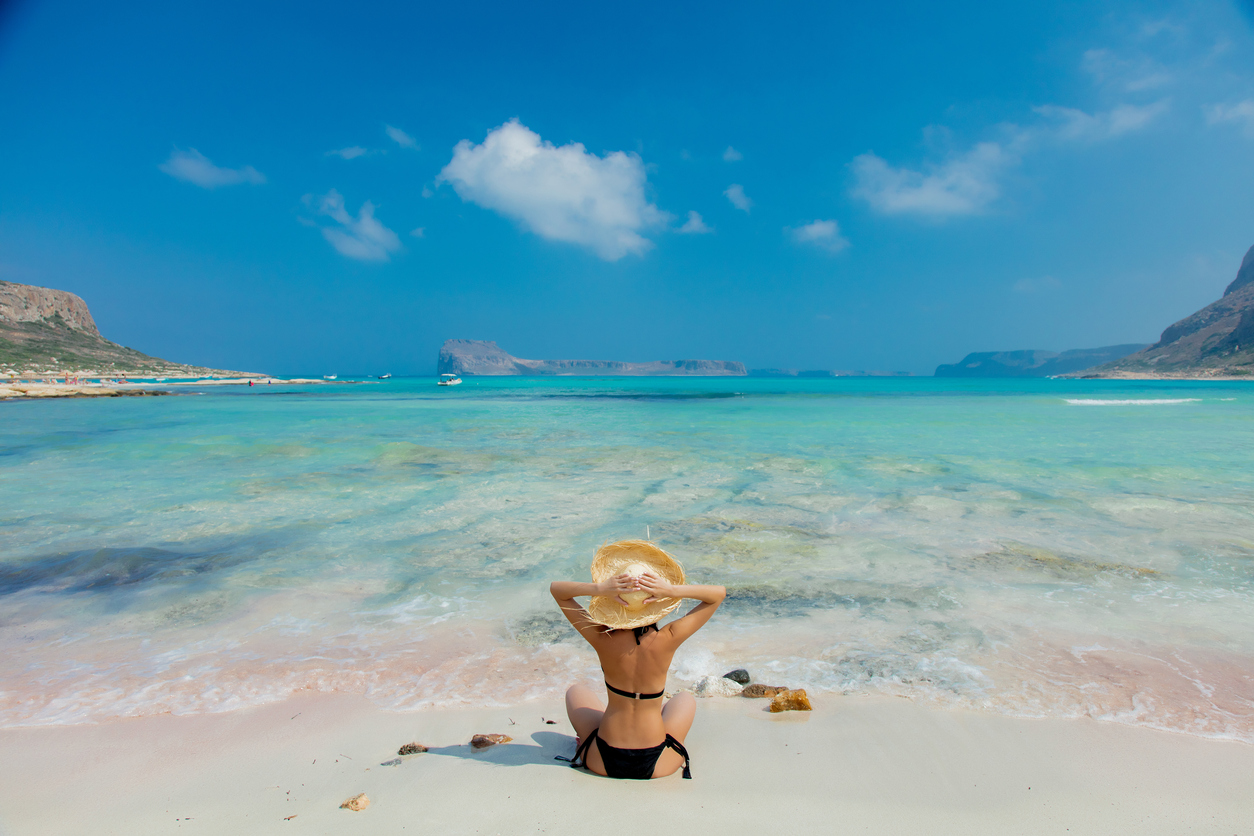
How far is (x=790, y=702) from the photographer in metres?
4.09

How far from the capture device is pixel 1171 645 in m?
5.14

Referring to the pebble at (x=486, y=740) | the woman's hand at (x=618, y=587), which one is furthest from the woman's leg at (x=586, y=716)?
the woman's hand at (x=618, y=587)

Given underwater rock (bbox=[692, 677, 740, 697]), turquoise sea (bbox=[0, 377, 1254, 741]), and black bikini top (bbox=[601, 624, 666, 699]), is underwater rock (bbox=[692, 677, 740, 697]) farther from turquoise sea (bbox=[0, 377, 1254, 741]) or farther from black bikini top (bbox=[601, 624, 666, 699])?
black bikini top (bbox=[601, 624, 666, 699])

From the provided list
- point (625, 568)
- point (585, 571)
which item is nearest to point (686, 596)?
point (625, 568)

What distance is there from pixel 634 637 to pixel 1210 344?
184858 millimetres

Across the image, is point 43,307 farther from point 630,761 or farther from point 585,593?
point 630,761

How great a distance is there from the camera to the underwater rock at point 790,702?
13.3ft

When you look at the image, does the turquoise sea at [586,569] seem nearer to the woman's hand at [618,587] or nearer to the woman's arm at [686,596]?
the woman's arm at [686,596]

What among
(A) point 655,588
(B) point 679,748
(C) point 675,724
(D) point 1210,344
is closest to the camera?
(A) point 655,588

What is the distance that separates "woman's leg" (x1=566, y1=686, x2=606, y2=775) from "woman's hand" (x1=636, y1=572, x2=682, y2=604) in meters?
0.94

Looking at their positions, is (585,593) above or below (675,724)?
above

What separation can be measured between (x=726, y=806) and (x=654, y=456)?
14.4 m

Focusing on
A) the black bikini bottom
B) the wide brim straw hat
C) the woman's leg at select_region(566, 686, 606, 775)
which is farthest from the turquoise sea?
the wide brim straw hat

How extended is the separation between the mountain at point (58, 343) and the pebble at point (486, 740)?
94.6 m
